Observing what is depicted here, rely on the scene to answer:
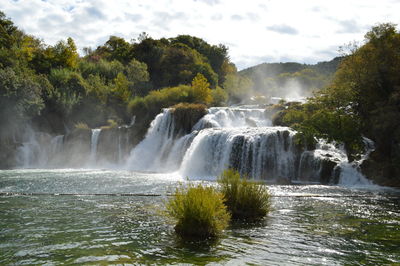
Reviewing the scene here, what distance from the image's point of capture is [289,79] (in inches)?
3991

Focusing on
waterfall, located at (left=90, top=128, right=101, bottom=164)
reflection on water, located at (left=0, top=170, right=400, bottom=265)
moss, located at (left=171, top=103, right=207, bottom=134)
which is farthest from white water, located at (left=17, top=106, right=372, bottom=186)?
reflection on water, located at (left=0, top=170, right=400, bottom=265)

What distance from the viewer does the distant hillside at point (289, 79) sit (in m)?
87.4

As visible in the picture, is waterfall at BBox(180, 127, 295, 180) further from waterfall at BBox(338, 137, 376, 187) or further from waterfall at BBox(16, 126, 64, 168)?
waterfall at BBox(16, 126, 64, 168)

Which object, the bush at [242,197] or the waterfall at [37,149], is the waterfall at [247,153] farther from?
the waterfall at [37,149]

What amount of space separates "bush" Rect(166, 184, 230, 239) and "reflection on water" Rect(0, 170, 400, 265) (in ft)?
1.06

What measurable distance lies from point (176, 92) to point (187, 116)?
9764 millimetres

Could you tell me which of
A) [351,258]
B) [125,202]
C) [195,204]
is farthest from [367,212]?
[125,202]

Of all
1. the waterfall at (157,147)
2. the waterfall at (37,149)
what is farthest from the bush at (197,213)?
the waterfall at (37,149)

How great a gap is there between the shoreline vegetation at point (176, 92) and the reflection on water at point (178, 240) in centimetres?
823

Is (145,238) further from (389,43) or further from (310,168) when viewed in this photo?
(389,43)

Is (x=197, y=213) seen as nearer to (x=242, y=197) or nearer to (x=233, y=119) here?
(x=242, y=197)

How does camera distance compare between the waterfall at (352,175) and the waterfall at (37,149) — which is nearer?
the waterfall at (352,175)

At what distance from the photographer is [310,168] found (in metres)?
24.0

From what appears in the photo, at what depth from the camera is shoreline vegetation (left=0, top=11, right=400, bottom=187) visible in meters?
22.8
